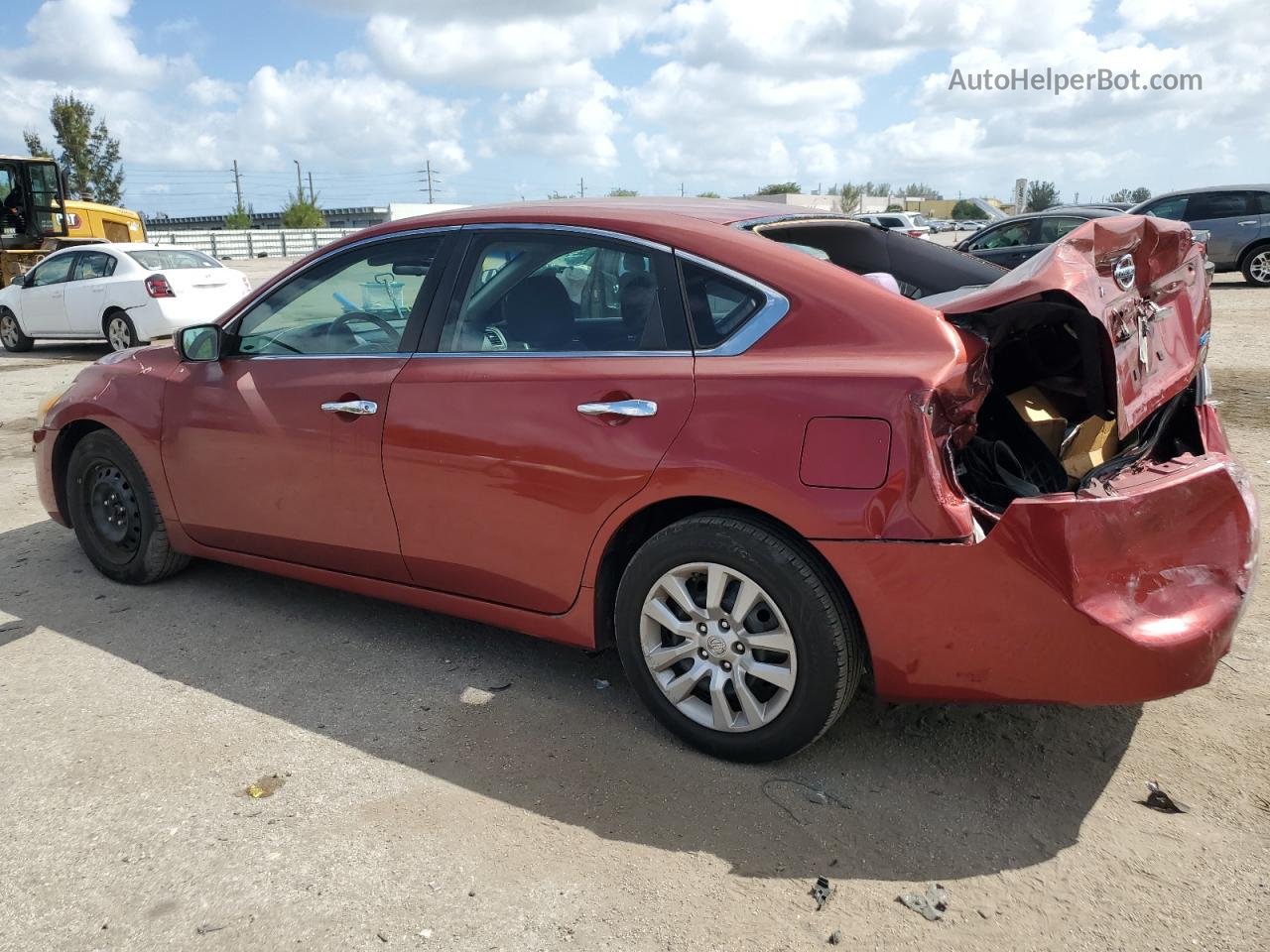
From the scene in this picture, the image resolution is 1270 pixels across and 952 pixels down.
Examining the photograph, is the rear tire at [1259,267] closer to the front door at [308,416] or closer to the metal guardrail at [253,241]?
the front door at [308,416]

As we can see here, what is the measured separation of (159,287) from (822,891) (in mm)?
13022

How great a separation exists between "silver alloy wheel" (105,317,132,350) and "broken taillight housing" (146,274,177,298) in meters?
0.73

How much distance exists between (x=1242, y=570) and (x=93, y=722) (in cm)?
370

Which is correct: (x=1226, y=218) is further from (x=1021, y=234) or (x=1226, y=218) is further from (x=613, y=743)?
(x=613, y=743)

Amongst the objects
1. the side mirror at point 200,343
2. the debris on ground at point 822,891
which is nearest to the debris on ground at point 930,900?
the debris on ground at point 822,891

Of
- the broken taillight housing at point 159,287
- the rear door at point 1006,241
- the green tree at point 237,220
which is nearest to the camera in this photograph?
the broken taillight housing at point 159,287

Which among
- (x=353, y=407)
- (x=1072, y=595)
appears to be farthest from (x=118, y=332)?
(x=1072, y=595)

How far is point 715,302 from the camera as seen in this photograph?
3.20 m

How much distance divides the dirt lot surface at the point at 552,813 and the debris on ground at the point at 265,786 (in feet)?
0.06

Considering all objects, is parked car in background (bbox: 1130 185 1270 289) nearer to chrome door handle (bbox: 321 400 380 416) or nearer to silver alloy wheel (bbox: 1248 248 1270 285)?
silver alloy wheel (bbox: 1248 248 1270 285)

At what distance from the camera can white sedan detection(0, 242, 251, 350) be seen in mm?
13336

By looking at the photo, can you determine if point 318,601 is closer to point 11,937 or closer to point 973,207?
point 11,937

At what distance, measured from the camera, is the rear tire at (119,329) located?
44.7 ft

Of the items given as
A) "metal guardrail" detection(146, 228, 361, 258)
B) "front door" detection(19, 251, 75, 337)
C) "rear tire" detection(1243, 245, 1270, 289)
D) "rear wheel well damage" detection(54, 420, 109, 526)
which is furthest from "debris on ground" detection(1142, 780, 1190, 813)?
"metal guardrail" detection(146, 228, 361, 258)
